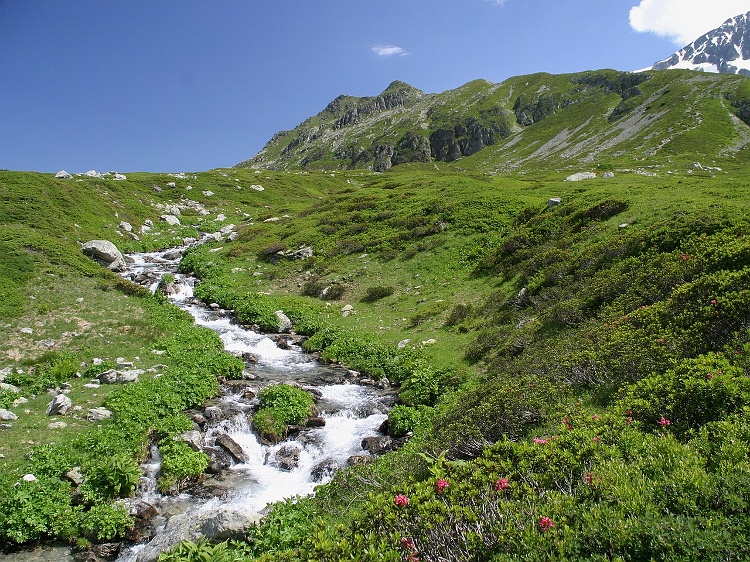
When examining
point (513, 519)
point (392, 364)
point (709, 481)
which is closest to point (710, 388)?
point (709, 481)

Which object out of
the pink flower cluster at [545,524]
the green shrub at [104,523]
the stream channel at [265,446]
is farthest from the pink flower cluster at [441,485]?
the green shrub at [104,523]

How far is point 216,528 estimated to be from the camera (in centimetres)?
1047

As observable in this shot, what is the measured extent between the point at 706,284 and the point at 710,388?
569 cm

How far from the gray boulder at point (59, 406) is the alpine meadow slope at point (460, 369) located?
2.39ft

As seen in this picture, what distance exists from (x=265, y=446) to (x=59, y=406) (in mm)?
7455

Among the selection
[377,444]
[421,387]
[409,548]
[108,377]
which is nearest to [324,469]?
[377,444]

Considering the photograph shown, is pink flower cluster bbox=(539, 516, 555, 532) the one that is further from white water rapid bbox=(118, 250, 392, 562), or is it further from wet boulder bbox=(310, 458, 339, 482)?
wet boulder bbox=(310, 458, 339, 482)

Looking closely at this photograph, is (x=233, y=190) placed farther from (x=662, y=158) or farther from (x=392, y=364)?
(x=662, y=158)

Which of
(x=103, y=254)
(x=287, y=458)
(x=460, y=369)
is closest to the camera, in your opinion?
(x=287, y=458)

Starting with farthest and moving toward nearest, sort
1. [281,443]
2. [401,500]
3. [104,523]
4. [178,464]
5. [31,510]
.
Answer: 1. [281,443]
2. [178,464]
3. [104,523]
4. [31,510]
5. [401,500]

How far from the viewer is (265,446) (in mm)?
15922

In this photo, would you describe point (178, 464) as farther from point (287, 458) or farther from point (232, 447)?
point (287, 458)

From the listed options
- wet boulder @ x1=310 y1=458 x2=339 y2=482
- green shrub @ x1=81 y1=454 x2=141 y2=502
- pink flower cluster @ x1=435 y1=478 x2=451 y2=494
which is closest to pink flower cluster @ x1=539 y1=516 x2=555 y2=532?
pink flower cluster @ x1=435 y1=478 x2=451 y2=494

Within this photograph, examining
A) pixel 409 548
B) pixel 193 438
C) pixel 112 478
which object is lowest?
pixel 193 438
